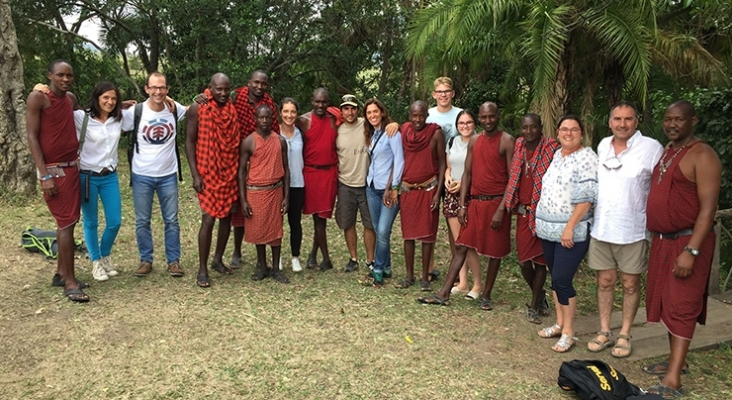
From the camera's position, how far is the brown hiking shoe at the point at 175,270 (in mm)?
6094

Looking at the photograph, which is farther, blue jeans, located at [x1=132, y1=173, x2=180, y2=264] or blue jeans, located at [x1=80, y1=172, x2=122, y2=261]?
blue jeans, located at [x1=132, y1=173, x2=180, y2=264]

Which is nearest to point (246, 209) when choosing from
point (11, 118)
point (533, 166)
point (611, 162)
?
point (533, 166)

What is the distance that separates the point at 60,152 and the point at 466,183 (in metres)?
3.34

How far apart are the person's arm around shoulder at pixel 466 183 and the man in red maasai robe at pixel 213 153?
2.02 metres

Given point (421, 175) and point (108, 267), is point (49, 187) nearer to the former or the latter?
point (108, 267)

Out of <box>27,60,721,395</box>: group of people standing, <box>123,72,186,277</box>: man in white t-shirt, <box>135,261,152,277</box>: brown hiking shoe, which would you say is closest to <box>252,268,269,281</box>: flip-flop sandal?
<box>27,60,721,395</box>: group of people standing

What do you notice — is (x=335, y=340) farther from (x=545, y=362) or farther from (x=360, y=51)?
(x=360, y=51)

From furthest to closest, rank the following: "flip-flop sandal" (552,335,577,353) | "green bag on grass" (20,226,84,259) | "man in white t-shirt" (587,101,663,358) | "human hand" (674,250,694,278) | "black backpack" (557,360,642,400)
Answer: "green bag on grass" (20,226,84,259), "flip-flop sandal" (552,335,577,353), "man in white t-shirt" (587,101,663,358), "human hand" (674,250,694,278), "black backpack" (557,360,642,400)

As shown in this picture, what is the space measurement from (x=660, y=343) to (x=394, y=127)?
2.79 meters

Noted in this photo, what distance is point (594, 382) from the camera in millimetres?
3994

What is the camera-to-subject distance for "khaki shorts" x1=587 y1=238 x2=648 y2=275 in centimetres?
457

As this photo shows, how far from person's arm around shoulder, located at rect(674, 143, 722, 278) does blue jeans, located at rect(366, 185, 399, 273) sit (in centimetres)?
267

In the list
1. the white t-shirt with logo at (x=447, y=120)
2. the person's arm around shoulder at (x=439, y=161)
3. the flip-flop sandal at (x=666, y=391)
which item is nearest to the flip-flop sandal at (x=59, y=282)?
the person's arm around shoulder at (x=439, y=161)

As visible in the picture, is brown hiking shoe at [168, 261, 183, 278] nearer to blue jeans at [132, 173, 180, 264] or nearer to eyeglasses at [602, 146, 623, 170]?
blue jeans at [132, 173, 180, 264]
